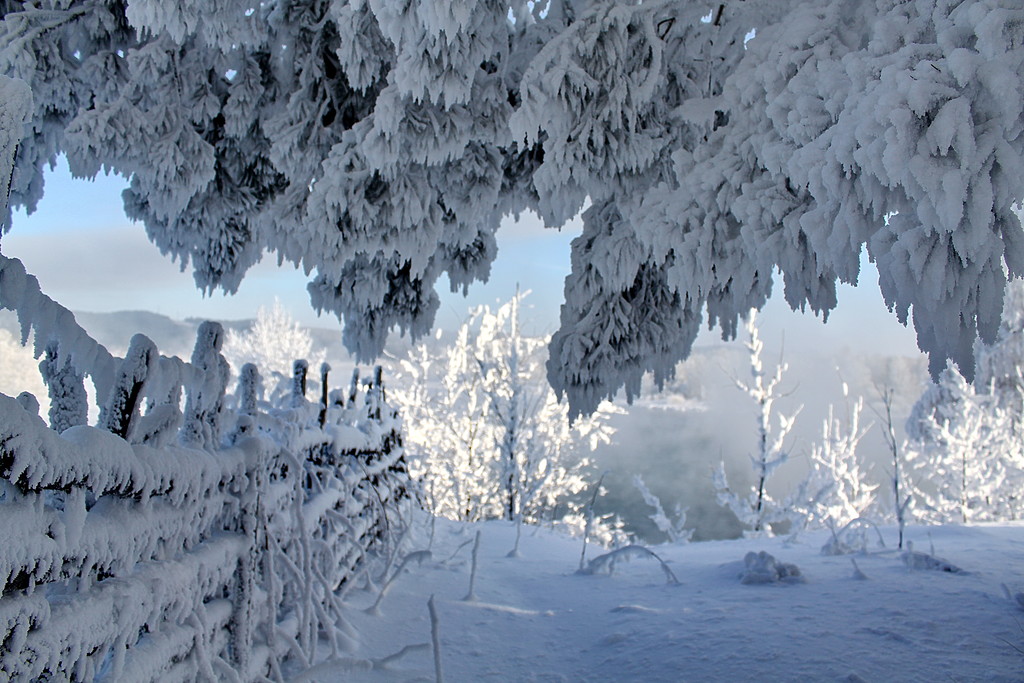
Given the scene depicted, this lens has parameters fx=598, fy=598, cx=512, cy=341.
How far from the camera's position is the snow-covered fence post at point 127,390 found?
5.65 ft

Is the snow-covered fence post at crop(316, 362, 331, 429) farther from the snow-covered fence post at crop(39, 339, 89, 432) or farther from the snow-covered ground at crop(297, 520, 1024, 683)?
the snow-covered fence post at crop(39, 339, 89, 432)

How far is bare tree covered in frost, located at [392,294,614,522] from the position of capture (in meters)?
15.3

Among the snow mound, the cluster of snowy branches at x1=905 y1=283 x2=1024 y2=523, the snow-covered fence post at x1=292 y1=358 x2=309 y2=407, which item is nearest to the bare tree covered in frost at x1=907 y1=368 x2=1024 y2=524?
the cluster of snowy branches at x1=905 y1=283 x2=1024 y2=523

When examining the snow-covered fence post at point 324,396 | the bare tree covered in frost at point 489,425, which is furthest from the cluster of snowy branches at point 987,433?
the snow-covered fence post at point 324,396

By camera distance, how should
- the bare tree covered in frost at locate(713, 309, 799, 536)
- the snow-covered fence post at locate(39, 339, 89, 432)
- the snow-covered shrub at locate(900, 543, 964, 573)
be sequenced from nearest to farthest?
the snow-covered fence post at locate(39, 339, 89, 432)
the snow-covered shrub at locate(900, 543, 964, 573)
the bare tree covered in frost at locate(713, 309, 799, 536)

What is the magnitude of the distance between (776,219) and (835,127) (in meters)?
0.53

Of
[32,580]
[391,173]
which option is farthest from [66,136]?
[32,580]

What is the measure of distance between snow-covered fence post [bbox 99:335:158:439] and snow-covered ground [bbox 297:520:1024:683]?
1155 mm

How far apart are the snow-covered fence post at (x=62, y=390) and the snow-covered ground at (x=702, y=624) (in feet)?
3.99

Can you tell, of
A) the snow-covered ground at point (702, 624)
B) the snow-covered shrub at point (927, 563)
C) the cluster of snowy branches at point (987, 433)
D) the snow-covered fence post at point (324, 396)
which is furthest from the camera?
the cluster of snowy branches at point (987, 433)

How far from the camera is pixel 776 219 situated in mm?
2707

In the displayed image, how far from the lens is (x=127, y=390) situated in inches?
68.4

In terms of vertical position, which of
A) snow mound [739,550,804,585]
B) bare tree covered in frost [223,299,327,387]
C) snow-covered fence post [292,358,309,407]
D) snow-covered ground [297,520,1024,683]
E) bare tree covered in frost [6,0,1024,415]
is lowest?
snow-covered ground [297,520,1024,683]

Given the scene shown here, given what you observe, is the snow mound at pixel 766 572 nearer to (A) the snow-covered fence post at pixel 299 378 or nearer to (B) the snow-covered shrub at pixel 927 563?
(B) the snow-covered shrub at pixel 927 563
